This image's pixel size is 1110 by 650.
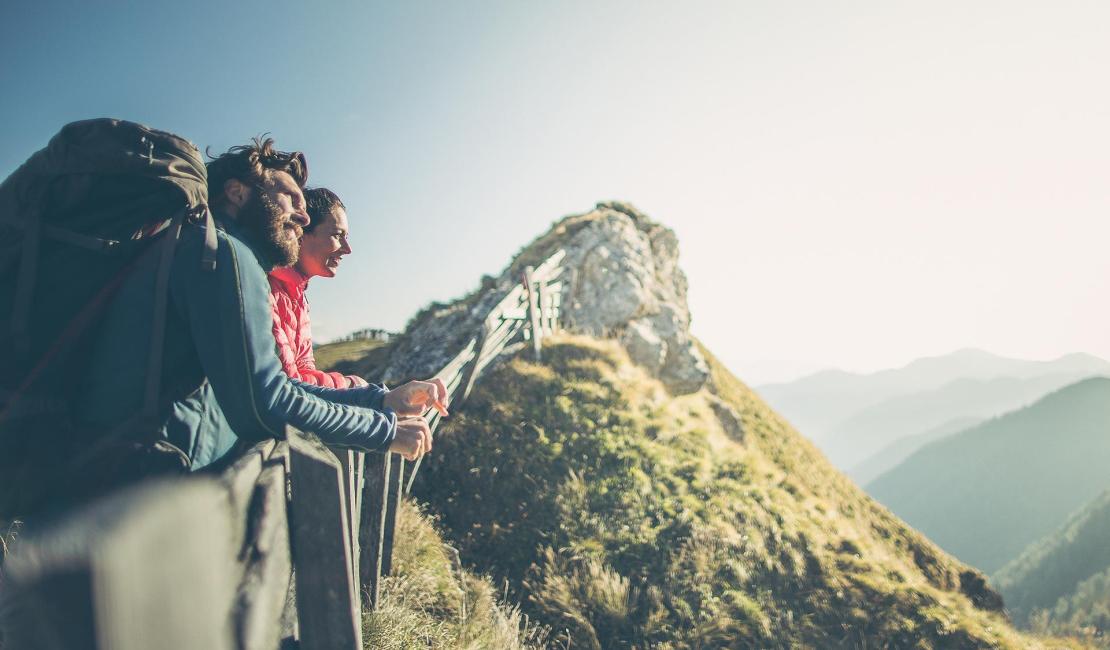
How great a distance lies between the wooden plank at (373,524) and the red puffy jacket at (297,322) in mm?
1571

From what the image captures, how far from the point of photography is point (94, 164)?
1334 millimetres

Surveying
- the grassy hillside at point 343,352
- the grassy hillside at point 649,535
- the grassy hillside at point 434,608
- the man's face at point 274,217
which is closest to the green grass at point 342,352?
the grassy hillside at point 343,352

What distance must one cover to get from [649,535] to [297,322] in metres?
4.53

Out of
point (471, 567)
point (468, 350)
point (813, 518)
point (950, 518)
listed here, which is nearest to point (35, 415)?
point (471, 567)

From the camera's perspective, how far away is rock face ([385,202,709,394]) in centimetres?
1009

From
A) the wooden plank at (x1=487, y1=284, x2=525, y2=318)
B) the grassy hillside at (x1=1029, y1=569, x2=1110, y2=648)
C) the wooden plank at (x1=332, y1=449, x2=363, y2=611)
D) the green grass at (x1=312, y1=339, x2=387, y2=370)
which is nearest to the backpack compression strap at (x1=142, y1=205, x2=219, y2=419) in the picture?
the wooden plank at (x1=332, y1=449, x2=363, y2=611)

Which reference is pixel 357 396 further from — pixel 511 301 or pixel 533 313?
pixel 533 313

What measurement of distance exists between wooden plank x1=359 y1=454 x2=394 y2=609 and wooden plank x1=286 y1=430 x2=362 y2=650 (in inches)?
105

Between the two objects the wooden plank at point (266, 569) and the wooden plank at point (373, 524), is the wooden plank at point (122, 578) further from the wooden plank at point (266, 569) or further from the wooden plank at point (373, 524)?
the wooden plank at point (373, 524)

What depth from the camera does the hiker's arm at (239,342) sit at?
4.46 feet

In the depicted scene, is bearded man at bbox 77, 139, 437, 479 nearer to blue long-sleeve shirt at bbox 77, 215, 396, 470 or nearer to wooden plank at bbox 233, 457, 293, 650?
blue long-sleeve shirt at bbox 77, 215, 396, 470

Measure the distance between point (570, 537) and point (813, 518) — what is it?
350cm

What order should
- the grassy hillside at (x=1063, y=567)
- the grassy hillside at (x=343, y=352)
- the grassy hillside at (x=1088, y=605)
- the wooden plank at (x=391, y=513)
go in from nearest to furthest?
the wooden plank at (x=391, y=513)
the grassy hillside at (x=343, y=352)
the grassy hillside at (x=1088, y=605)
the grassy hillside at (x=1063, y=567)

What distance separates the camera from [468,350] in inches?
276
